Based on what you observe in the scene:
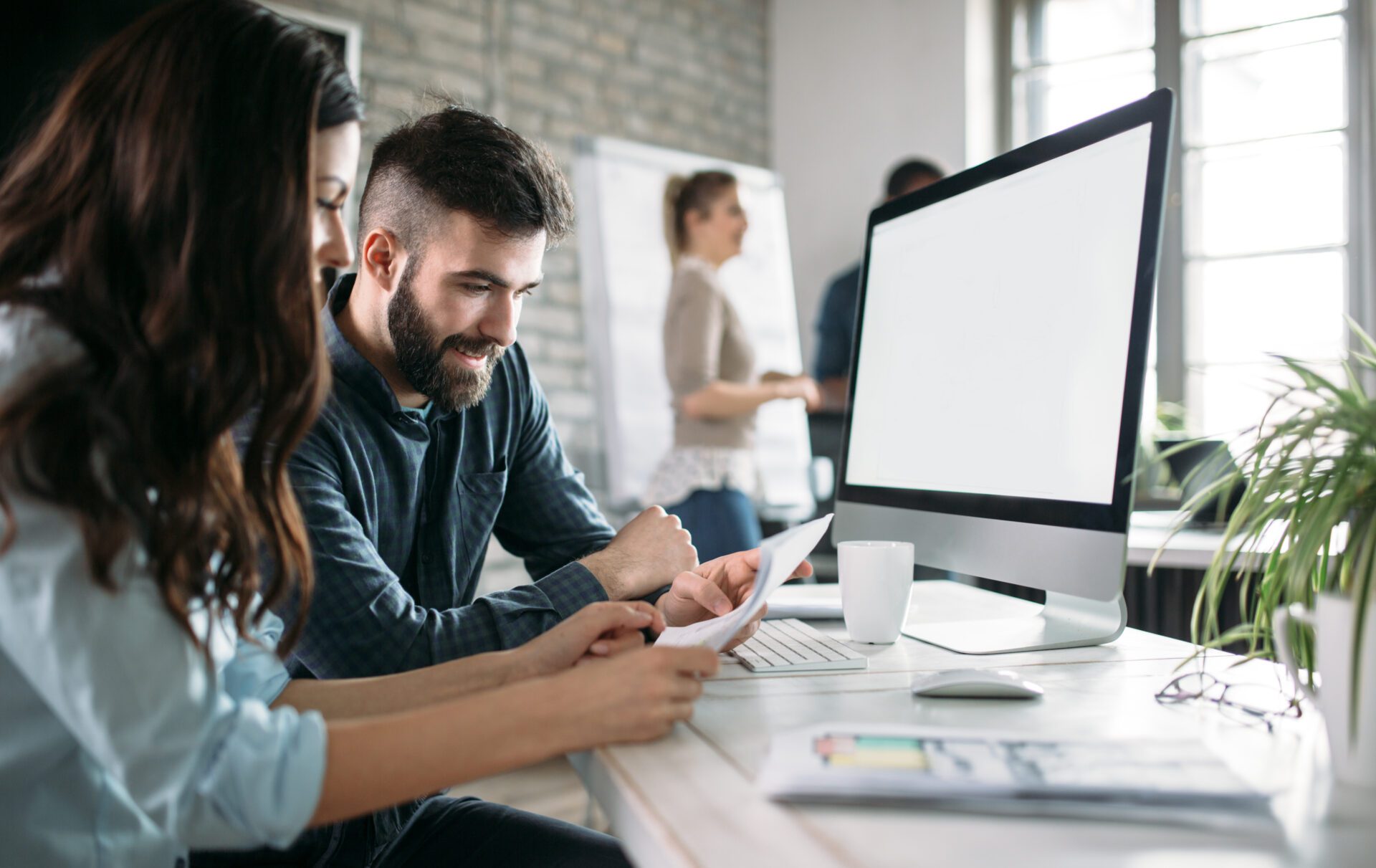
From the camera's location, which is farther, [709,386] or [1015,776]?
[709,386]

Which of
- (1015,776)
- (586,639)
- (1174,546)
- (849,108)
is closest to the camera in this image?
(1015,776)

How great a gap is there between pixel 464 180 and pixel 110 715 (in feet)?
2.73

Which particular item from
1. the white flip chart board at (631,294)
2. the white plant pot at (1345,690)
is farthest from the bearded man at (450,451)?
the white flip chart board at (631,294)

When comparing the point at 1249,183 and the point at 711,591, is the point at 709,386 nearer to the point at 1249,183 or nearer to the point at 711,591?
the point at 711,591

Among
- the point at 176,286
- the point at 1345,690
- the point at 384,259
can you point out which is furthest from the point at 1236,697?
the point at 384,259

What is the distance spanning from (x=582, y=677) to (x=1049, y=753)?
300 millimetres

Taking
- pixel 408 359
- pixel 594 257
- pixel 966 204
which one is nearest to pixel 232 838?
pixel 408 359

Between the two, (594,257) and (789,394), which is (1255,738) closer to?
(789,394)

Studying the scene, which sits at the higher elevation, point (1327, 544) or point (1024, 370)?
point (1024, 370)

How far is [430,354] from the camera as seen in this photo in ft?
3.92

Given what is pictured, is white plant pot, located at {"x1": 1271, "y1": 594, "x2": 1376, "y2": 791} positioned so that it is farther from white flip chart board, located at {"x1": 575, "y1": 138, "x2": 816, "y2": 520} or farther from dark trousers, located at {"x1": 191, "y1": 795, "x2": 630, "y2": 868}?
white flip chart board, located at {"x1": 575, "y1": 138, "x2": 816, "y2": 520}

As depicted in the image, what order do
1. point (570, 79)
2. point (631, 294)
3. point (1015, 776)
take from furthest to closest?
point (570, 79), point (631, 294), point (1015, 776)

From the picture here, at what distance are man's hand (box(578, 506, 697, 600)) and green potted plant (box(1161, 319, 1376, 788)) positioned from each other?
0.60 meters

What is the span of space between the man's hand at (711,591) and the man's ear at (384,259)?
0.55 metres
